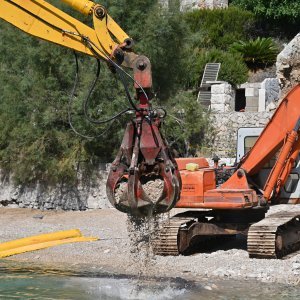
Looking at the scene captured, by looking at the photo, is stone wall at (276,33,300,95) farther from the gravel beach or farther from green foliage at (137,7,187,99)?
the gravel beach

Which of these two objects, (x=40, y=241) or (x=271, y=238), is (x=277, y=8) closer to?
(x=40, y=241)

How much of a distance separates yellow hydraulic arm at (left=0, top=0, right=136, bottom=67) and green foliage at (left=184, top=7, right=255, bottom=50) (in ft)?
75.9

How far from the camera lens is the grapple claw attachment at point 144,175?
972 cm

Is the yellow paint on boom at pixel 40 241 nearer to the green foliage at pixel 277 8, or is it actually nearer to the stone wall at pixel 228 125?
the stone wall at pixel 228 125

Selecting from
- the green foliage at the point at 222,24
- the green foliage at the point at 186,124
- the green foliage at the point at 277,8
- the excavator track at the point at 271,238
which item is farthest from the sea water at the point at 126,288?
the green foliage at the point at 277,8

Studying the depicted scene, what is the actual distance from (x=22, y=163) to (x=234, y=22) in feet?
55.6

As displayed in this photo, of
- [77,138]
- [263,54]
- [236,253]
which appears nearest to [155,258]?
[236,253]

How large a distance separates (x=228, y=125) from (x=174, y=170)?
1493cm

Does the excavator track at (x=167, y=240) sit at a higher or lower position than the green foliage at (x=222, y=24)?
lower

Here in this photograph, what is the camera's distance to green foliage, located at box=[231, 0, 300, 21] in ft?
118

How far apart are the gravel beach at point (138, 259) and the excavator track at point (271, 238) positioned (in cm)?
15

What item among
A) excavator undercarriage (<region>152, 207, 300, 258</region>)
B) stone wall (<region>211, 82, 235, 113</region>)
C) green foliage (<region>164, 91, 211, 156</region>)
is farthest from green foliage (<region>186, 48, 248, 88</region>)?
excavator undercarriage (<region>152, 207, 300, 258</region>)

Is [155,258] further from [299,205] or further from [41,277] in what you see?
[299,205]

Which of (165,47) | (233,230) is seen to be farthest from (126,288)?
(165,47)
